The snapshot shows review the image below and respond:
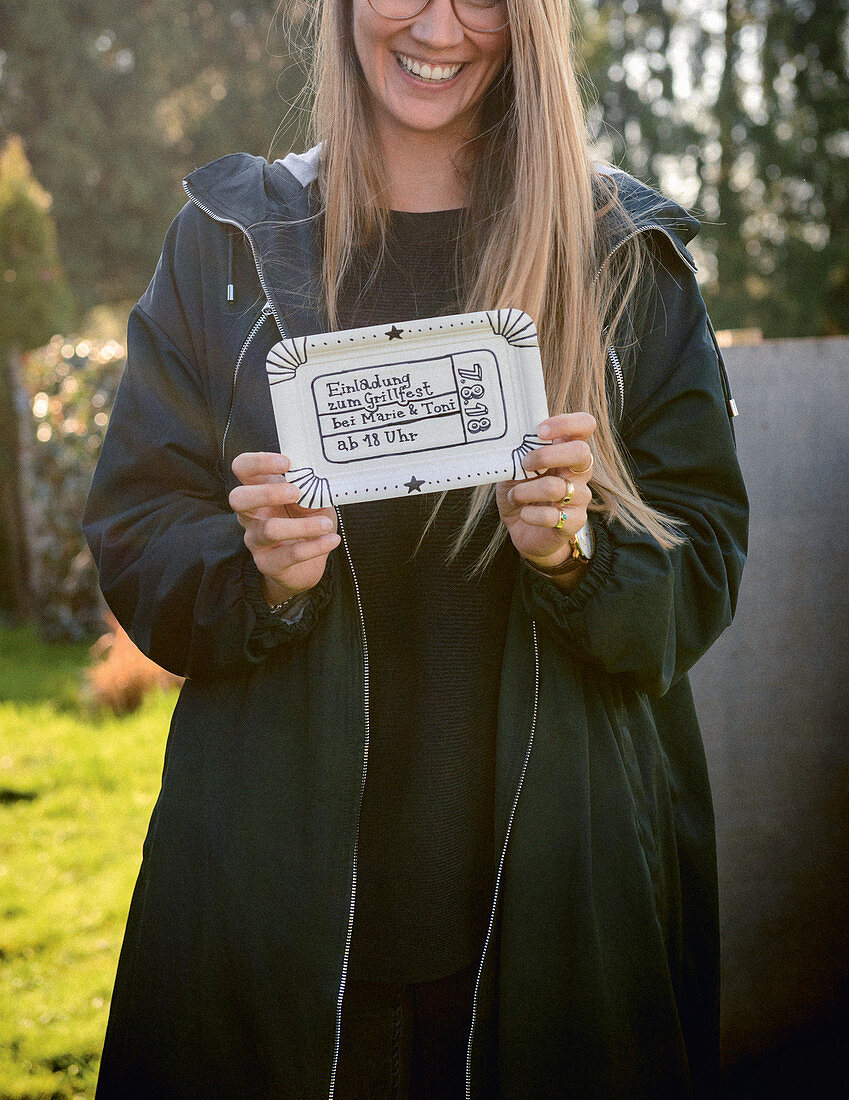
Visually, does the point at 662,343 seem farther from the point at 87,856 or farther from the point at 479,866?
the point at 87,856

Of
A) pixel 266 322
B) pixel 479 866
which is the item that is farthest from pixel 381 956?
pixel 266 322

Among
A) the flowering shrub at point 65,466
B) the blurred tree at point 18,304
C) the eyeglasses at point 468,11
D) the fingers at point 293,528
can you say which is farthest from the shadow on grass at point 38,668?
the eyeglasses at point 468,11

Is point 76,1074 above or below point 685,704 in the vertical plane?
below

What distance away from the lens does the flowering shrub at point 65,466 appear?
663cm

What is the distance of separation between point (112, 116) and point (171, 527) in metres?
15.6

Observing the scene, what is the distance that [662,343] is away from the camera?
1.44 meters

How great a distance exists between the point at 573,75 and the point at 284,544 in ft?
3.02

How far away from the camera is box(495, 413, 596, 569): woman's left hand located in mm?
1187

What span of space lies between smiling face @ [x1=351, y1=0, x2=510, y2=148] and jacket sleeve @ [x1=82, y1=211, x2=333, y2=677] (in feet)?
1.37

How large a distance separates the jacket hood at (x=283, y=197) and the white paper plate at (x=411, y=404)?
32cm

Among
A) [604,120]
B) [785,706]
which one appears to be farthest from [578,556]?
[604,120]

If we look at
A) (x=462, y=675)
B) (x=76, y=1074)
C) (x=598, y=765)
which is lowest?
(x=76, y=1074)

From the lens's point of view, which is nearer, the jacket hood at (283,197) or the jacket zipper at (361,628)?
the jacket zipper at (361,628)

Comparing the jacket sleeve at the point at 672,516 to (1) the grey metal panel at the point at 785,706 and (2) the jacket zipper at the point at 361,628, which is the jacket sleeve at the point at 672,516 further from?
(1) the grey metal panel at the point at 785,706
